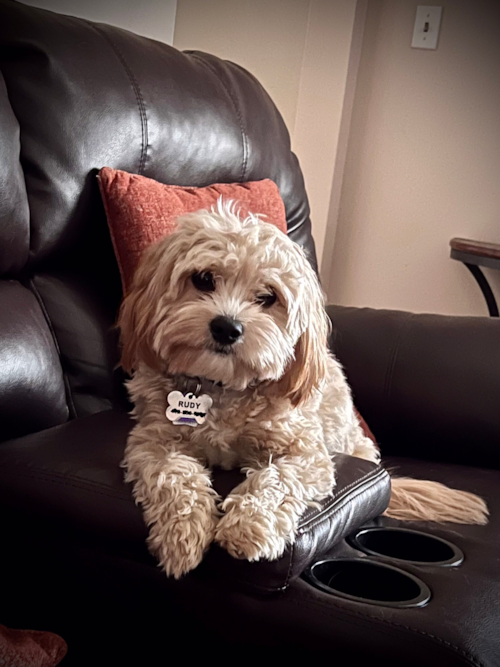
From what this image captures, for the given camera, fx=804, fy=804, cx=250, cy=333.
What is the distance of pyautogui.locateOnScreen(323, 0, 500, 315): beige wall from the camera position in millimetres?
3580

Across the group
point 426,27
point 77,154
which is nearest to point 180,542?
point 77,154

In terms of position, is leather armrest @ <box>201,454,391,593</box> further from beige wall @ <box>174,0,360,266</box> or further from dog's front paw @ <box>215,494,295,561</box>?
beige wall @ <box>174,0,360,266</box>

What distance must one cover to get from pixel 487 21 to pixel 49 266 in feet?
8.25

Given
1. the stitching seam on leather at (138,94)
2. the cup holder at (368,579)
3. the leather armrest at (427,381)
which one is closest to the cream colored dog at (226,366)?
the cup holder at (368,579)

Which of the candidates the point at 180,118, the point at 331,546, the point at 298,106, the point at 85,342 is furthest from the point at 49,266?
the point at 298,106

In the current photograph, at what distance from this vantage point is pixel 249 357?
156cm

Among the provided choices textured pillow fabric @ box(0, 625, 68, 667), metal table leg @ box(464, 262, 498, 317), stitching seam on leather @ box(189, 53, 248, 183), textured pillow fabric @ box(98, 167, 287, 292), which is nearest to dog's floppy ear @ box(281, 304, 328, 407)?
textured pillow fabric @ box(98, 167, 287, 292)

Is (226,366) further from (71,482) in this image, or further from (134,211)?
(134,211)

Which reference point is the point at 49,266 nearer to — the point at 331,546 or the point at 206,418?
the point at 206,418

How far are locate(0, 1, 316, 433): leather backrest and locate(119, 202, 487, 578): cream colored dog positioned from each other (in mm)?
231

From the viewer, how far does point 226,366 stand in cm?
159

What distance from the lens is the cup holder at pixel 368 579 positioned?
4.86 ft

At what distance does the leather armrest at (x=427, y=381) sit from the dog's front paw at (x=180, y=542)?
1076 millimetres

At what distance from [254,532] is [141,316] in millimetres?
515
